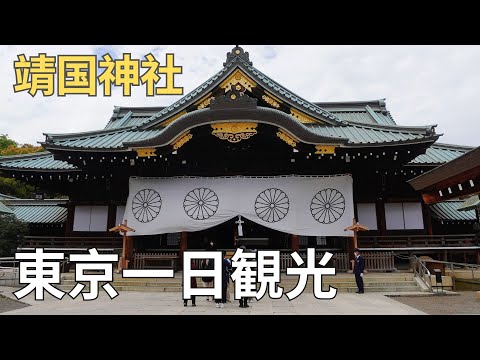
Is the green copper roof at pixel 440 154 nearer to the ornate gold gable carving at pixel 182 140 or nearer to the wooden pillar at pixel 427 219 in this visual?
the wooden pillar at pixel 427 219

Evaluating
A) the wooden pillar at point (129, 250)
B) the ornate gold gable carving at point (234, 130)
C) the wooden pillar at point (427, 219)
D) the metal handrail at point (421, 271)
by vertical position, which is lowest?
the metal handrail at point (421, 271)

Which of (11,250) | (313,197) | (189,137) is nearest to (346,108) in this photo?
(313,197)

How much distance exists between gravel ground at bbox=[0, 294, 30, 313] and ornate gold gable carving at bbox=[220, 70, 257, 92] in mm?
9115

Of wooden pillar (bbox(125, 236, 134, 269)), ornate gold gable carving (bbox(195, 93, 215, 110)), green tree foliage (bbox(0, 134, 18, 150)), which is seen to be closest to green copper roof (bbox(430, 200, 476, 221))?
ornate gold gable carving (bbox(195, 93, 215, 110))

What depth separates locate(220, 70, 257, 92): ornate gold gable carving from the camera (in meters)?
13.5

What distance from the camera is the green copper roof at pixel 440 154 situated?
13688mm

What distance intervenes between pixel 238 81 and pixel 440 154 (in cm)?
846

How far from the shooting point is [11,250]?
1438cm

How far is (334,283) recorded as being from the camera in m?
11.0

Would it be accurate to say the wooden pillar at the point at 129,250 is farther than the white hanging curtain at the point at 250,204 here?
Yes

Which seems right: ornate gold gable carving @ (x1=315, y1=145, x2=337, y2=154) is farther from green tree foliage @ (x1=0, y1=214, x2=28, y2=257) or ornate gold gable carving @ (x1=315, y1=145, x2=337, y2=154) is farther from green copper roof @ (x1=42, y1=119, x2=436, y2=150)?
green tree foliage @ (x1=0, y1=214, x2=28, y2=257)

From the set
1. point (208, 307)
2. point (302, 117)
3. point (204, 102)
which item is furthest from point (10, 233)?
point (302, 117)

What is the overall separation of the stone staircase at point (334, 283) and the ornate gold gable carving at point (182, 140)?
434 cm

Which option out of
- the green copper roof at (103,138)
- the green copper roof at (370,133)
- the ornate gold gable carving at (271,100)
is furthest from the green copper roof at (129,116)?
the green copper roof at (370,133)
